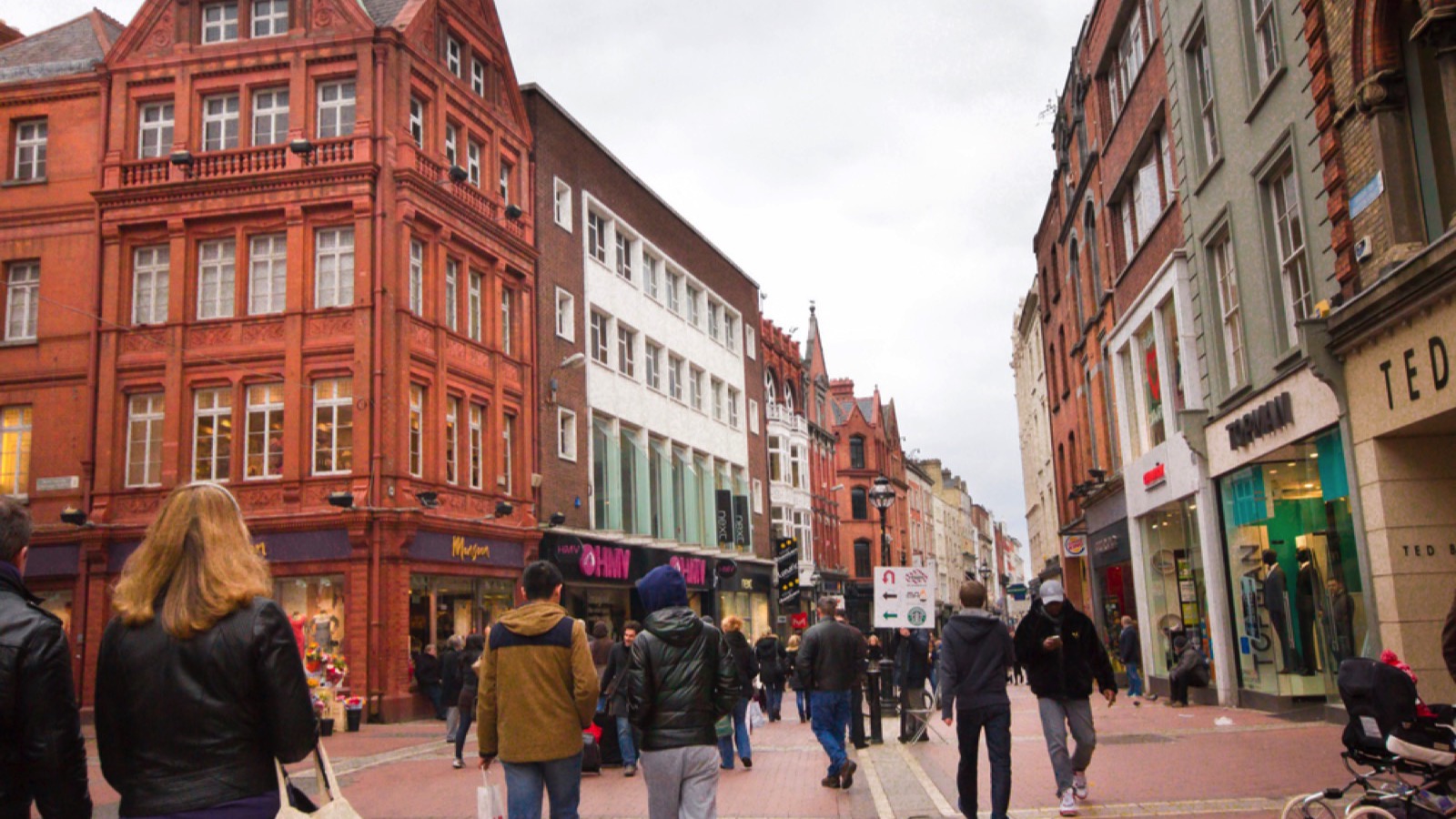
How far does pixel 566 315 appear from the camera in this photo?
3444cm

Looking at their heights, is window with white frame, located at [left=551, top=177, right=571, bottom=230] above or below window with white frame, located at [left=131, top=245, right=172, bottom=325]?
above

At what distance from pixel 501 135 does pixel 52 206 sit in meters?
10.4

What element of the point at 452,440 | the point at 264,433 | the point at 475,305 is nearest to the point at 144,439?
the point at 264,433

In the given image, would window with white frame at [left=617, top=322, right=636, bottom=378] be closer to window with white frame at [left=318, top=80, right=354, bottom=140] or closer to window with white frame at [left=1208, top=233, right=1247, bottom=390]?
window with white frame at [left=318, top=80, right=354, bottom=140]

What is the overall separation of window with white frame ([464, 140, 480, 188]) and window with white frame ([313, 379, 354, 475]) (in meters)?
7.15

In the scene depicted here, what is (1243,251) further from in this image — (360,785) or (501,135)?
(501,135)

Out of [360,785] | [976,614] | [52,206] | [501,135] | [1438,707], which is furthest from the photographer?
[501,135]

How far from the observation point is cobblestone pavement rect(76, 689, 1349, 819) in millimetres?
9945

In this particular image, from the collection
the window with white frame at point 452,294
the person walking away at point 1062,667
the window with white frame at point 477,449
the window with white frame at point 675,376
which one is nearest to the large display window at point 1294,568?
the person walking away at point 1062,667

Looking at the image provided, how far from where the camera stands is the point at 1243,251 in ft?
55.1

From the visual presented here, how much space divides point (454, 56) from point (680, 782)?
26.4 m

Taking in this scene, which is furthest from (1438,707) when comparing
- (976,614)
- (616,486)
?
(616,486)

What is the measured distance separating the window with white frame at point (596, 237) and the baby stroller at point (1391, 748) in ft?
101

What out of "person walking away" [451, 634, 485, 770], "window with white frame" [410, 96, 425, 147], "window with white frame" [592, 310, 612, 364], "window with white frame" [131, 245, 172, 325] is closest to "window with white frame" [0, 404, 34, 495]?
"window with white frame" [131, 245, 172, 325]
